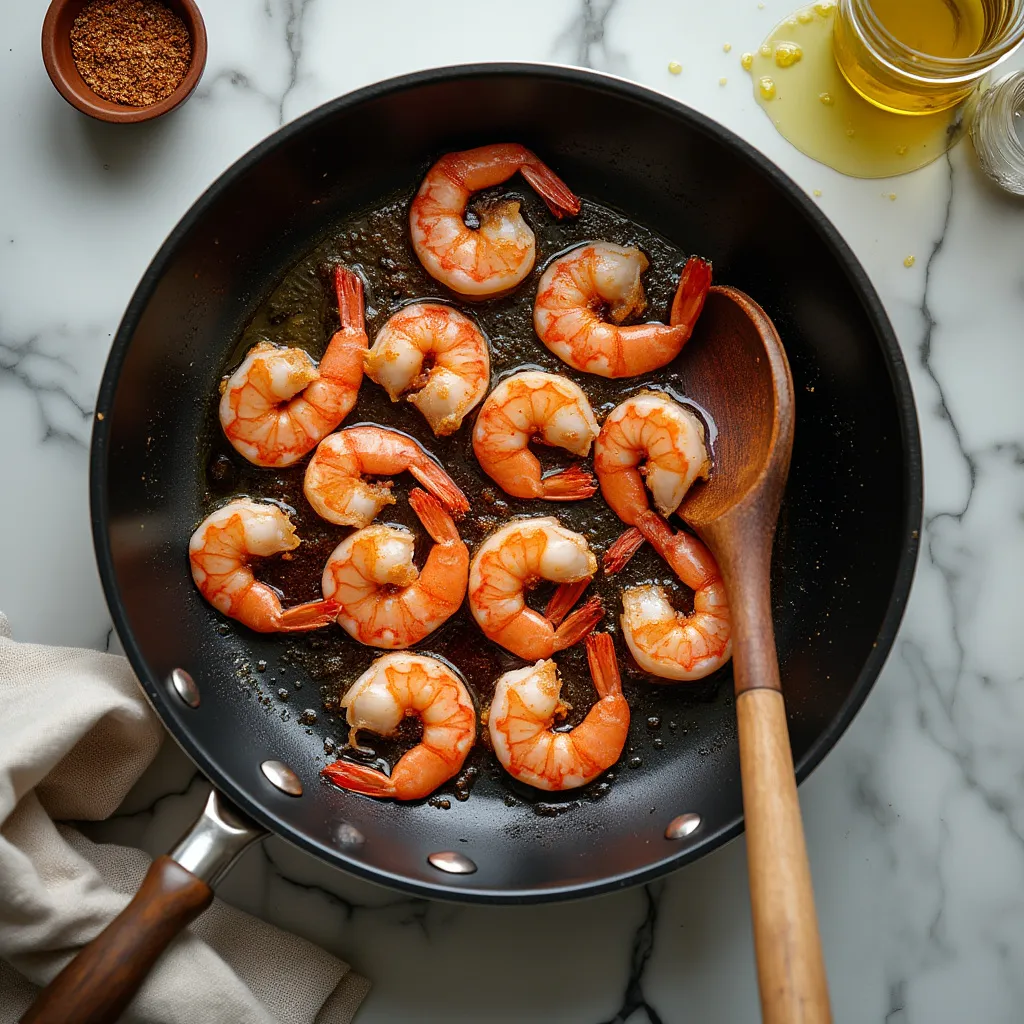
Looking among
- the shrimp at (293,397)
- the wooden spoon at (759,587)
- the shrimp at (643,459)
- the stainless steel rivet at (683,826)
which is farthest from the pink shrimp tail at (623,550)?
the shrimp at (293,397)

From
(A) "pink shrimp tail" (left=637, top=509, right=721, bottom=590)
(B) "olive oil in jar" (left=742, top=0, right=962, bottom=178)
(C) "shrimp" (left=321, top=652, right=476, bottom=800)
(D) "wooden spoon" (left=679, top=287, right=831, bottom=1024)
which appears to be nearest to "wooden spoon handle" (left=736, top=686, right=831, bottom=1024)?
(D) "wooden spoon" (left=679, top=287, right=831, bottom=1024)

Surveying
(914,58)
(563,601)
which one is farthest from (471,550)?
(914,58)

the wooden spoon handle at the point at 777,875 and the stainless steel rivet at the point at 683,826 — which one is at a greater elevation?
the wooden spoon handle at the point at 777,875

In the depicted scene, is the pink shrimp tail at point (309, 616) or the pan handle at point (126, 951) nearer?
the pan handle at point (126, 951)

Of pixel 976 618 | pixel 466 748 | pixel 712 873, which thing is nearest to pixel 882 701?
pixel 976 618

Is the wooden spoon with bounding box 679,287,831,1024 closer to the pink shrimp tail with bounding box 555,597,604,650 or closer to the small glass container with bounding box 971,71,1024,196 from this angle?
the pink shrimp tail with bounding box 555,597,604,650

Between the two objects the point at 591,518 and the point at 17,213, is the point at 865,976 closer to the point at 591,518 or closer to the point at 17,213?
the point at 591,518

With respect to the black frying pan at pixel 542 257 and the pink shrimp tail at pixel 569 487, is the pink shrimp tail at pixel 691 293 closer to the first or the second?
the black frying pan at pixel 542 257
